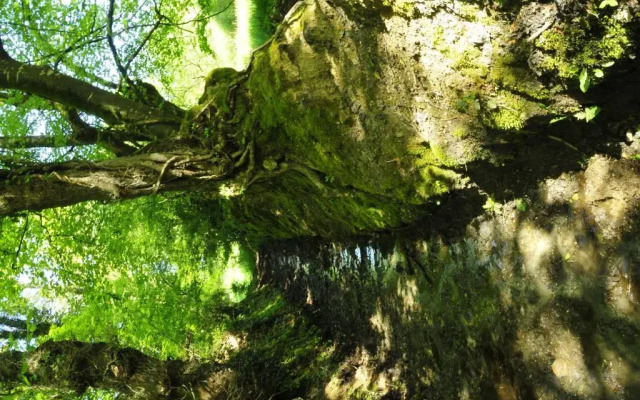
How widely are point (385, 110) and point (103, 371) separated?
4660mm

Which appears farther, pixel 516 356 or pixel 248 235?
pixel 248 235

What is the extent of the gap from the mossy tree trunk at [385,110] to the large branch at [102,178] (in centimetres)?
1

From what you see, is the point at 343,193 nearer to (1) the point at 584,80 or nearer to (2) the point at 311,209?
(2) the point at 311,209

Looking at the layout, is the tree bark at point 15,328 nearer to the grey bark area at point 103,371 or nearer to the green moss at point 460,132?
the grey bark area at point 103,371

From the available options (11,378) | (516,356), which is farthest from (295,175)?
(11,378)

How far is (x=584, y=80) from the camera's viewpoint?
10.5ft

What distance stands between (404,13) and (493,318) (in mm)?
2858

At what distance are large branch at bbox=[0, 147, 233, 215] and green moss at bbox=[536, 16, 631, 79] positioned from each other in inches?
152

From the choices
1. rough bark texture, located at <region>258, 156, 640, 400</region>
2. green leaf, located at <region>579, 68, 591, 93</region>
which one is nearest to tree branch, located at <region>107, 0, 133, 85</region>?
rough bark texture, located at <region>258, 156, 640, 400</region>

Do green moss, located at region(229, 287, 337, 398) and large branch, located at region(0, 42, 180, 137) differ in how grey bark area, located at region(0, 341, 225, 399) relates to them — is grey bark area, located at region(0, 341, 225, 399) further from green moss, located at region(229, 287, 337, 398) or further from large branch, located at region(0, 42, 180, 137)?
large branch, located at region(0, 42, 180, 137)

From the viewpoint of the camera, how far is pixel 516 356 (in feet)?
14.7

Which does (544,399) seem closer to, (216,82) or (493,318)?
(493,318)

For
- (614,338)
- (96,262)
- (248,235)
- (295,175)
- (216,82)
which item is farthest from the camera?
(248,235)

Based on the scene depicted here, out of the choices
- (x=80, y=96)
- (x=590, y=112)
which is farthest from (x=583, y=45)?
(x=80, y=96)
